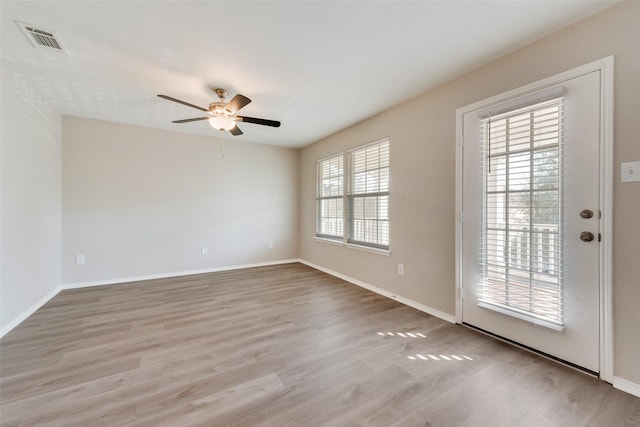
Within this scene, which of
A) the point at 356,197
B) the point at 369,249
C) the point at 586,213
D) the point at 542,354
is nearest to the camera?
the point at 586,213

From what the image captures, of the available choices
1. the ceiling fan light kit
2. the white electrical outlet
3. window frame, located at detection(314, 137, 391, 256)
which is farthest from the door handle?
the ceiling fan light kit

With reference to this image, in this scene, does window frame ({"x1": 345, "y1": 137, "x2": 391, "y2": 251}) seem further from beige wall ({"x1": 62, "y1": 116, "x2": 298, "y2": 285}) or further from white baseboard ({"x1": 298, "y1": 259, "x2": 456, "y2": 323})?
beige wall ({"x1": 62, "y1": 116, "x2": 298, "y2": 285})

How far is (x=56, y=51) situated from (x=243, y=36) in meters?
1.67

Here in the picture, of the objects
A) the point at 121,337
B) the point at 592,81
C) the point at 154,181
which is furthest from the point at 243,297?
the point at 592,81

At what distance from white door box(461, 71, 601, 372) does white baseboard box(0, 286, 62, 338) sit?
4.32 metres

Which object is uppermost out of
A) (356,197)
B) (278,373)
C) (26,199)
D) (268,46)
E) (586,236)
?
(268,46)

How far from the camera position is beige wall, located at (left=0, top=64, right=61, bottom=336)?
7.66 ft

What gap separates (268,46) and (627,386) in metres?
3.44

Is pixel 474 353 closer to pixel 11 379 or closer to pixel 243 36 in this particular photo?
pixel 243 36

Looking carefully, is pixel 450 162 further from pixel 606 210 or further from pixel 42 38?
pixel 42 38

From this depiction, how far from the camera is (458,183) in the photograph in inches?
98.3

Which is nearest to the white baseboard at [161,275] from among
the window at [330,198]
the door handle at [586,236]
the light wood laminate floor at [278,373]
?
the light wood laminate floor at [278,373]

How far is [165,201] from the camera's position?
4273mm

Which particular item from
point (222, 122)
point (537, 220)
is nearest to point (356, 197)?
point (222, 122)
